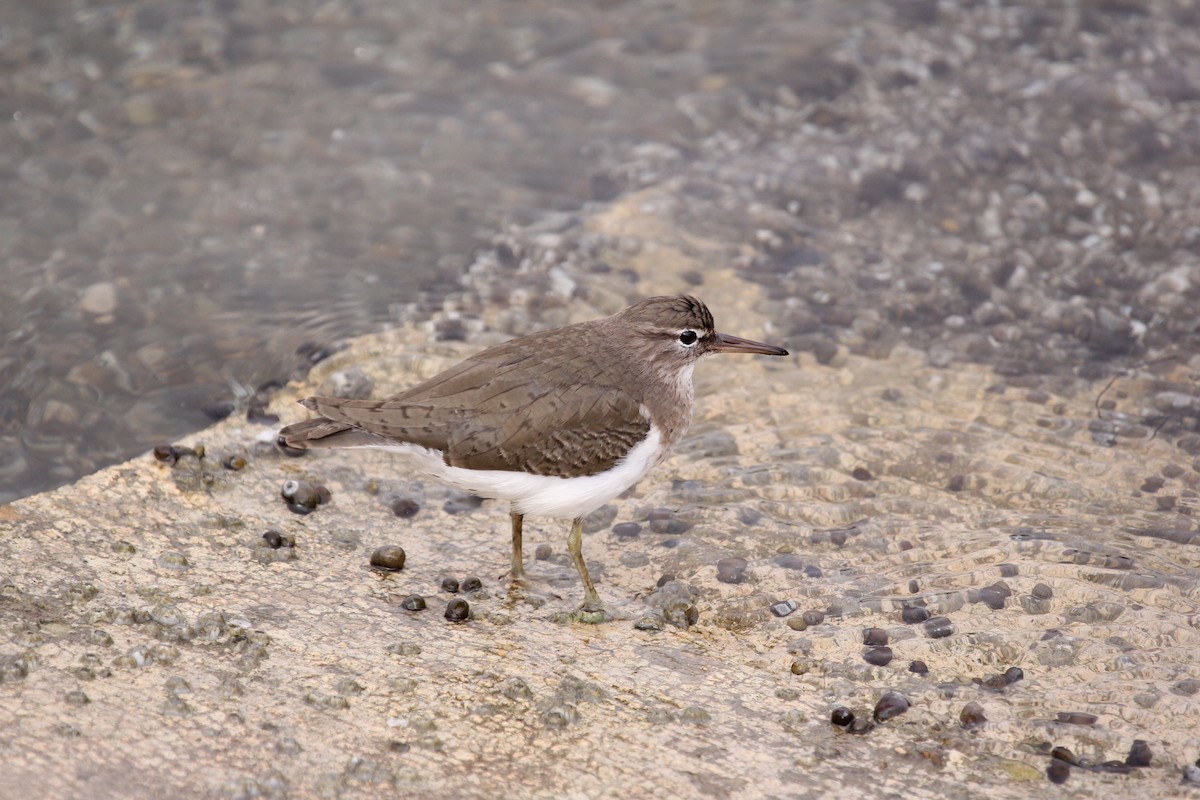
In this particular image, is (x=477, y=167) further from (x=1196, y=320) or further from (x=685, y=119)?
(x=1196, y=320)

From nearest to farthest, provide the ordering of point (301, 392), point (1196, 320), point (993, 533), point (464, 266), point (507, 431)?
point (507, 431)
point (993, 533)
point (301, 392)
point (1196, 320)
point (464, 266)

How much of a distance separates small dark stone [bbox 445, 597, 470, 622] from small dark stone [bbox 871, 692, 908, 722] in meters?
1.76

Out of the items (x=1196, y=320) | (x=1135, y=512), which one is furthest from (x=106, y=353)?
(x=1196, y=320)

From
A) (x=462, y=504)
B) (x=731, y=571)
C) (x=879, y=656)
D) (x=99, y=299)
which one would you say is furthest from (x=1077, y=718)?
(x=99, y=299)

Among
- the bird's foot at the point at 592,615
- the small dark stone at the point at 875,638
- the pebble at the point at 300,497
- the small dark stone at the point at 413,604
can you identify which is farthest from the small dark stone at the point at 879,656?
the pebble at the point at 300,497

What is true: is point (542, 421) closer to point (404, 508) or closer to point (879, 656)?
point (404, 508)

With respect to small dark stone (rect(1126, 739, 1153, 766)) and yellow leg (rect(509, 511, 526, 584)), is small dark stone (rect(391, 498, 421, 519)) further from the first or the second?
small dark stone (rect(1126, 739, 1153, 766))

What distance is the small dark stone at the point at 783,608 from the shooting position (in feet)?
17.7

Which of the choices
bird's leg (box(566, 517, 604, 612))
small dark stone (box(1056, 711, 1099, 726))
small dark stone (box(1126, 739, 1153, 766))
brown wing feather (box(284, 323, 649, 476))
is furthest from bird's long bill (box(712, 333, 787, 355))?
small dark stone (box(1126, 739, 1153, 766))

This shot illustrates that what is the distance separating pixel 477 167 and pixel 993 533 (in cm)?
530

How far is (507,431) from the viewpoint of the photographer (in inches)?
209

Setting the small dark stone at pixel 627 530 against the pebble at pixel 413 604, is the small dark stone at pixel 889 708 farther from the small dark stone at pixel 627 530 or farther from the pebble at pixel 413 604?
the pebble at pixel 413 604

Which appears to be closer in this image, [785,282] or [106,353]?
[106,353]

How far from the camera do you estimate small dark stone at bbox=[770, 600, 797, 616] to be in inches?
212
